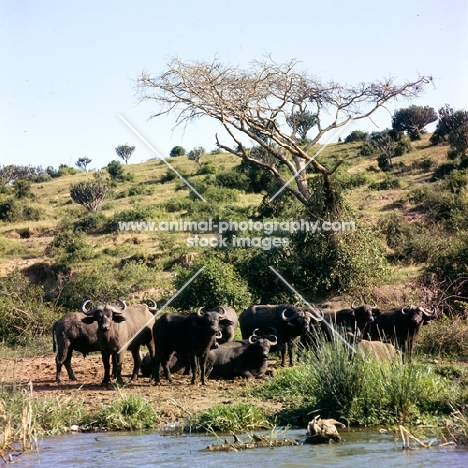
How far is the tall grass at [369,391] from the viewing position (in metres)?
9.95

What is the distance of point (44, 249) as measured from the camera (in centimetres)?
3766

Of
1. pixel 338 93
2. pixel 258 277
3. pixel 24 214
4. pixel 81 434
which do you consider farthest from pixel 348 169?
pixel 81 434

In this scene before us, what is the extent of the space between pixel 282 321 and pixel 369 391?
19.9ft

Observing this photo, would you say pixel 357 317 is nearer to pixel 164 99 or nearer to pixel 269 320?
pixel 269 320

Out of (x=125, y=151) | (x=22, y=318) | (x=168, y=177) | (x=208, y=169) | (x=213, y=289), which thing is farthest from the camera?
(x=125, y=151)

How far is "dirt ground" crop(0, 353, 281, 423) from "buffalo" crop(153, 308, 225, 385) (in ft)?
0.97

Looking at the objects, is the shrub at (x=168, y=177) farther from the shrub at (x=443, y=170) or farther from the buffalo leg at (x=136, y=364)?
the buffalo leg at (x=136, y=364)

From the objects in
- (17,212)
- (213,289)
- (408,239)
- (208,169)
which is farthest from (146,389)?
(208,169)

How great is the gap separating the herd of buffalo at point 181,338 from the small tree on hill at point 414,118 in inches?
1790

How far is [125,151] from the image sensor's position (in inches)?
3066

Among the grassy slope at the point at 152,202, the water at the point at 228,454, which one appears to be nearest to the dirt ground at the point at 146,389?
the water at the point at 228,454

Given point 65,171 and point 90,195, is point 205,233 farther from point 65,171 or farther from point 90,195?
point 65,171

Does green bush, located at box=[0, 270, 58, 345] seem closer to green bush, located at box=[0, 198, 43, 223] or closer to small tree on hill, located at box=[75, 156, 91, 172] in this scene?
green bush, located at box=[0, 198, 43, 223]

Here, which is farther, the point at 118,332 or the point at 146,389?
the point at 118,332
